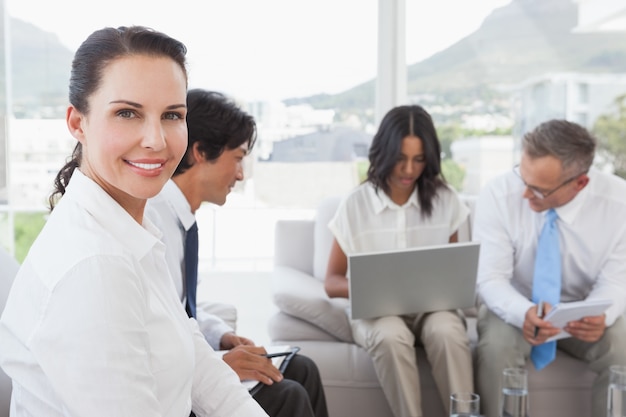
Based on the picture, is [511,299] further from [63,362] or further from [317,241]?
[63,362]

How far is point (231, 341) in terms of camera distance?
253cm

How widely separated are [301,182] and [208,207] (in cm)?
58

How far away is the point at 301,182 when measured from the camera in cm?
491

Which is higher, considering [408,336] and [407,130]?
[407,130]

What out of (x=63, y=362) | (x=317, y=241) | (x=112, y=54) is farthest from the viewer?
(x=317, y=241)

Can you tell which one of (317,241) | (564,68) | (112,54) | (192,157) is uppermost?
(564,68)

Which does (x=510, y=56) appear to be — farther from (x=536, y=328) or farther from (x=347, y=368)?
(x=347, y=368)

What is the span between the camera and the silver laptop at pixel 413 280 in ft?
9.34

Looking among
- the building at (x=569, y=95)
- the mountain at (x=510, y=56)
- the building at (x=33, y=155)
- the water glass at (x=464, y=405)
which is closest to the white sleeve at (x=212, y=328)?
the water glass at (x=464, y=405)

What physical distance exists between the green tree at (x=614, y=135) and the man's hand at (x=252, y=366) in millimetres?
3229

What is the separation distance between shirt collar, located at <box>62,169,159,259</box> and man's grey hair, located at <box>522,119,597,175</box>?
197cm

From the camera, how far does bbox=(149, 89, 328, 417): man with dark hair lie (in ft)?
7.63

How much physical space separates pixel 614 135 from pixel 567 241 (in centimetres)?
194

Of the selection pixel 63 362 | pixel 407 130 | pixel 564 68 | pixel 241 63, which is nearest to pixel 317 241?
pixel 407 130
